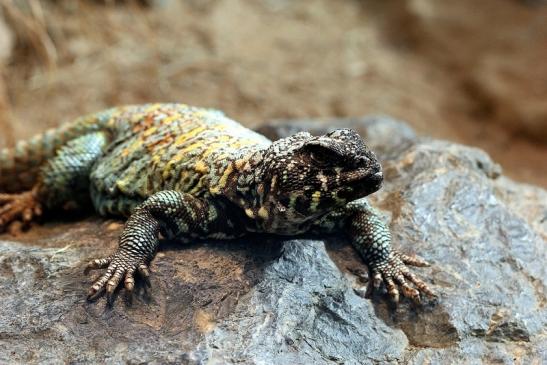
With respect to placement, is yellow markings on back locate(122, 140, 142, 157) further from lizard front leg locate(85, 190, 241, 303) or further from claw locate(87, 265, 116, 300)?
claw locate(87, 265, 116, 300)

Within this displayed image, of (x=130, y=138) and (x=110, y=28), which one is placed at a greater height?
(x=110, y=28)

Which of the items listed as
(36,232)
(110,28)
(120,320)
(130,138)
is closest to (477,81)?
(110,28)

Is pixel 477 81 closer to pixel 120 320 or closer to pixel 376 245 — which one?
pixel 376 245

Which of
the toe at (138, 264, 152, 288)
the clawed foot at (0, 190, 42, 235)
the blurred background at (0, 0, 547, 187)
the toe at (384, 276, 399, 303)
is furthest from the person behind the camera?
the blurred background at (0, 0, 547, 187)

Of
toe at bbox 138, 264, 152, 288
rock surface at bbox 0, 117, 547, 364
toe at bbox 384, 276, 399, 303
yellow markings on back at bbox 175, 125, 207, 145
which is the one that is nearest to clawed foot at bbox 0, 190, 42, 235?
rock surface at bbox 0, 117, 547, 364

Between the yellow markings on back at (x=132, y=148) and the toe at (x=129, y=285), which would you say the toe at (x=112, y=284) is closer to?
the toe at (x=129, y=285)

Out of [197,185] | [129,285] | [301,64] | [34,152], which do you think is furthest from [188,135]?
[301,64]

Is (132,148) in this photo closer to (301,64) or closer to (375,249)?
(375,249)

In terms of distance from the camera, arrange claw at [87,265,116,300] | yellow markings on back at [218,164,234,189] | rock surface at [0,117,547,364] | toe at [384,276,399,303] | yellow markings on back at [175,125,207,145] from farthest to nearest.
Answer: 1. yellow markings on back at [175,125,207,145]
2. yellow markings on back at [218,164,234,189]
3. toe at [384,276,399,303]
4. claw at [87,265,116,300]
5. rock surface at [0,117,547,364]
